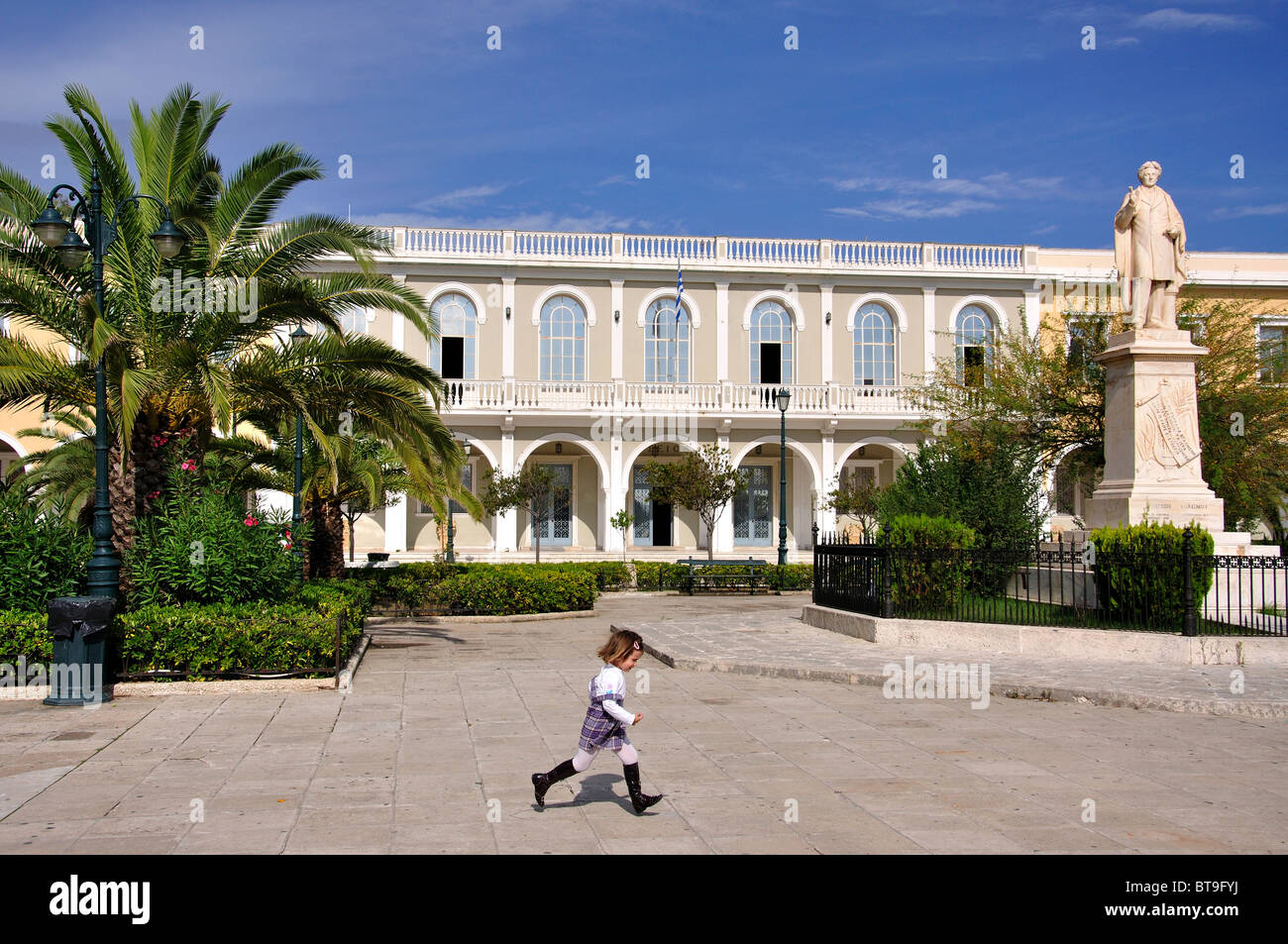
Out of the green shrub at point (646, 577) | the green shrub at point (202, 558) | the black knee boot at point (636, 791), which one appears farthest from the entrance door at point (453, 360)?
the black knee boot at point (636, 791)

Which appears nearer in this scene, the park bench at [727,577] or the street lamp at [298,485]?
the street lamp at [298,485]

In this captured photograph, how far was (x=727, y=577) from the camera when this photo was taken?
25594 mm

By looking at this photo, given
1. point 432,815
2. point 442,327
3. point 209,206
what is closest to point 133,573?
point 209,206

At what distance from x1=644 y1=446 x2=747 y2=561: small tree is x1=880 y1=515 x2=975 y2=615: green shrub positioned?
48.7ft

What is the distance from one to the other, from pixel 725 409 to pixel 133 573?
2396 centimetres

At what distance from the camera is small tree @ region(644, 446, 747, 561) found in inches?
1174

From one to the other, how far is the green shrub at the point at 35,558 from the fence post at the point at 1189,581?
1162cm

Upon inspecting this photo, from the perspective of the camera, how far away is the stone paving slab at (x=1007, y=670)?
32.7 ft

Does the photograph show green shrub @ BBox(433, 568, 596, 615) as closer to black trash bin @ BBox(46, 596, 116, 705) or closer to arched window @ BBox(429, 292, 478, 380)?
black trash bin @ BBox(46, 596, 116, 705)

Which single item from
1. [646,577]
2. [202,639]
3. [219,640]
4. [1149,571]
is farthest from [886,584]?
[646,577]

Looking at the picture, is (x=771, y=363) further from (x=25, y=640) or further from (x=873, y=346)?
(x=25, y=640)

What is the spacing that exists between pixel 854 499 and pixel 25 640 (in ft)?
76.6

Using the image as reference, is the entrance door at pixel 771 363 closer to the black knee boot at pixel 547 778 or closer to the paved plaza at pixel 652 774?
the paved plaza at pixel 652 774
